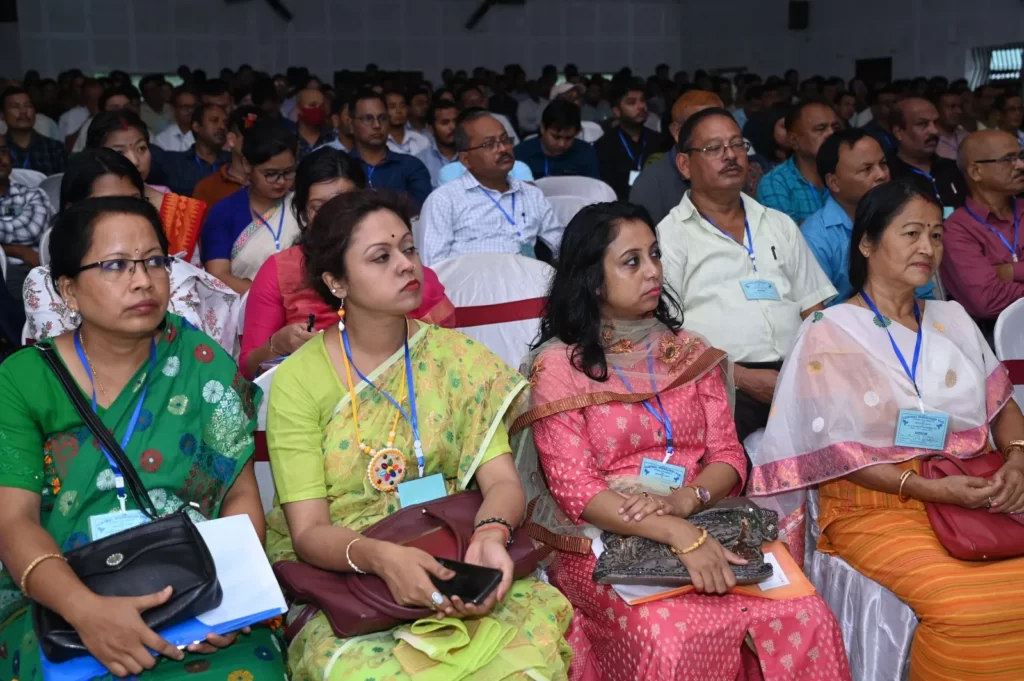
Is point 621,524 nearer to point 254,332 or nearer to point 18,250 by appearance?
point 254,332

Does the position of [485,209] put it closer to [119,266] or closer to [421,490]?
[421,490]

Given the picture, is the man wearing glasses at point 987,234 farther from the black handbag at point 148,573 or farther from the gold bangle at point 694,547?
the black handbag at point 148,573

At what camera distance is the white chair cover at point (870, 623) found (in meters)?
2.34

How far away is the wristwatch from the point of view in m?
2.30

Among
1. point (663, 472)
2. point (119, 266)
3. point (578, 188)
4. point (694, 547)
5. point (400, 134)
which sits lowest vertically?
point (694, 547)

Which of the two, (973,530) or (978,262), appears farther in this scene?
(978,262)

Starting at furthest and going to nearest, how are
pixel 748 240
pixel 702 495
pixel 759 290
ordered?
pixel 748 240, pixel 759 290, pixel 702 495

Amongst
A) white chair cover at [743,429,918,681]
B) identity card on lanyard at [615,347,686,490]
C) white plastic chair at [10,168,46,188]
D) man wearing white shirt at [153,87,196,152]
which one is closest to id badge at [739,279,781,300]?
identity card on lanyard at [615,347,686,490]

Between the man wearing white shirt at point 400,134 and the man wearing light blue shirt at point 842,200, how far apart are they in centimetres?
364

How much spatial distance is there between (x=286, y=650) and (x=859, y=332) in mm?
1594

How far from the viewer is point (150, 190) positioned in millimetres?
3604

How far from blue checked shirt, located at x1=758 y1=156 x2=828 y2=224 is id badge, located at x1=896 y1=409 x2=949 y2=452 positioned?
2.08 metres

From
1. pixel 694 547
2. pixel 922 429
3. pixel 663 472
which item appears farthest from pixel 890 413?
pixel 694 547

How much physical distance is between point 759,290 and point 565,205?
66.5 inches
